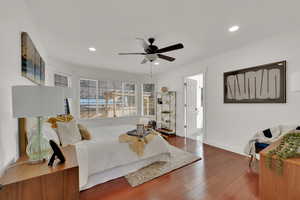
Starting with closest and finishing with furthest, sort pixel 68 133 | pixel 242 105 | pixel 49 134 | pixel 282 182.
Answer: pixel 282 182 → pixel 49 134 → pixel 68 133 → pixel 242 105

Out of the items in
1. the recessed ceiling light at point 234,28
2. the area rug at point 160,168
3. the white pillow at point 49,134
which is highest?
the recessed ceiling light at point 234,28

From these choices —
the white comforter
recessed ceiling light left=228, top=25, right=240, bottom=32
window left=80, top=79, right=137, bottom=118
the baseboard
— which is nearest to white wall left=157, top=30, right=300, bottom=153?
the baseboard

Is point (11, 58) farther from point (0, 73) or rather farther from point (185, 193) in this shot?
point (185, 193)

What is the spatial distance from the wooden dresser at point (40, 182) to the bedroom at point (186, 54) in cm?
14

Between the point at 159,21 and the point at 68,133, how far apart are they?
88.1 inches

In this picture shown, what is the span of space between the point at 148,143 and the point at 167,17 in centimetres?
208

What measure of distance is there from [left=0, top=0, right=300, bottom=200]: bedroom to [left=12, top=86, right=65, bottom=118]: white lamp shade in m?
0.09

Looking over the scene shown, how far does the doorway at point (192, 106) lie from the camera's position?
447 cm

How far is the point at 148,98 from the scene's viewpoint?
19.1 feet

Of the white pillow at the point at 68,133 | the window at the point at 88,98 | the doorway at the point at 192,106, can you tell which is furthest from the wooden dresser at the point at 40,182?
the doorway at the point at 192,106

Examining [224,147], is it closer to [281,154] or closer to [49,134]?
[281,154]

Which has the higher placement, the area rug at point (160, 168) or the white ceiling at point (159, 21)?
the white ceiling at point (159, 21)

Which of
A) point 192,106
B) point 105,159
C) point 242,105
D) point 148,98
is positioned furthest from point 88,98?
point 242,105

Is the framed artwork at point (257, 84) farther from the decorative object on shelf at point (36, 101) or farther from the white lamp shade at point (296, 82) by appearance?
the decorative object on shelf at point (36, 101)
